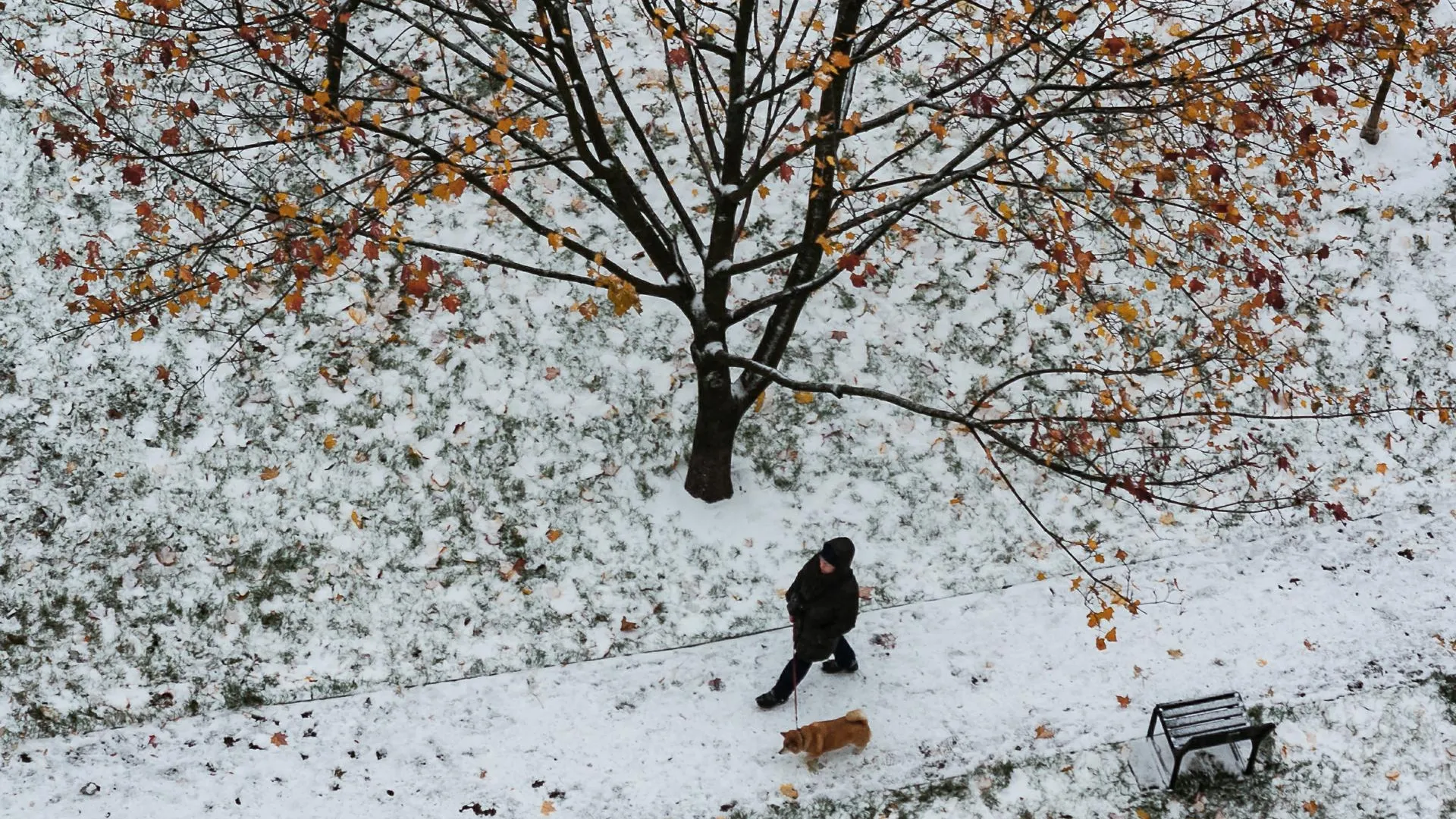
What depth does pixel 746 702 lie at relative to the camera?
237 inches

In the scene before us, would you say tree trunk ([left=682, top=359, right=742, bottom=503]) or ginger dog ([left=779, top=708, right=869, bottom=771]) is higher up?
tree trunk ([left=682, top=359, right=742, bottom=503])

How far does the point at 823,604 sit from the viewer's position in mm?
5551

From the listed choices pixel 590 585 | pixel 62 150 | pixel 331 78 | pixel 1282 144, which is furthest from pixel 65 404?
pixel 1282 144

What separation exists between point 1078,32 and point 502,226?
5.56 metres

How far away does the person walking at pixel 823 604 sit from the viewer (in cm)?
543

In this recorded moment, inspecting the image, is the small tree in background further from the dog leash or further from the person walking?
the dog leash

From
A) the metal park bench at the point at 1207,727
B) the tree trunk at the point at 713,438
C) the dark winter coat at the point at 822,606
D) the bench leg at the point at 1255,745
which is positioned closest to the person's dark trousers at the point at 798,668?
the dark winter coat at the point at 822,606

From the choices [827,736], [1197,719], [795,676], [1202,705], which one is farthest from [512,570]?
[1202,705]

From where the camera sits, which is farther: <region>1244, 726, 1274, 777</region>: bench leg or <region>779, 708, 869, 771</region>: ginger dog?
<region>779, 708, 869, 771</region>: ginger dog

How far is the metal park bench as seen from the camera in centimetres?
536

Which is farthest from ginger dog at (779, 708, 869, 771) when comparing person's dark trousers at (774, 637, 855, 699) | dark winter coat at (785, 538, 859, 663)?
dark winter coat at (785, 538, 859, 663)

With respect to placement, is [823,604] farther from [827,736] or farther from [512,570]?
[512,570]

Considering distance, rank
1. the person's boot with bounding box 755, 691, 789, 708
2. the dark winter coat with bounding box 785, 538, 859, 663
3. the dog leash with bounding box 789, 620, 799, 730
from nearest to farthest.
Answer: the dark winter coat with bounding box 785, 538, 859, 663 < the dog leash with bounding box 789, 620, 799, 730 < the person's boot with bounding box 755, 691, 789, 708

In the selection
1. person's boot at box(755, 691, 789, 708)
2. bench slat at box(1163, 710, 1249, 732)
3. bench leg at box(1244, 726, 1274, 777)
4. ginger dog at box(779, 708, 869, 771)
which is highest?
person's boot at box(755, 691, 789, 708)
